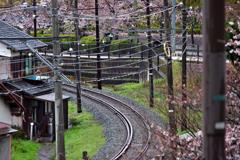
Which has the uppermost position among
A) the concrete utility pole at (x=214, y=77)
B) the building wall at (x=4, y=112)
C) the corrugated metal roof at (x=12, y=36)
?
the corrugated metal roof at (x=12, y=36)

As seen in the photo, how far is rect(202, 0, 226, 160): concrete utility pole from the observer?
2.75 meters

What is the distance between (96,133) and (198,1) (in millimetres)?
19052

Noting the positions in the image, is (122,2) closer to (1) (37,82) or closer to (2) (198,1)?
(2) (198,1)

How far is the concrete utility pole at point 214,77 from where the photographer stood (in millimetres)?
2748

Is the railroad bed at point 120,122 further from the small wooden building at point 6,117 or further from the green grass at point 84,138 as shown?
the small wooden building at point 6,117

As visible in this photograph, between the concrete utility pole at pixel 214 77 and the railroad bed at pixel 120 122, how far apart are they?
22.5 ft

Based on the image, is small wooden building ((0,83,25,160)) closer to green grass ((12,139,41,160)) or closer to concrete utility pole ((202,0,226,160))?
green grass ((12,139,41,160))

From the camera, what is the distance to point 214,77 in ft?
9.04

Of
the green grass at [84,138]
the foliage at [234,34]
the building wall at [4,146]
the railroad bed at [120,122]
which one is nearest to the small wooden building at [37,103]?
the green grass at [84,138]

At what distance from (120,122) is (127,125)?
0.85m

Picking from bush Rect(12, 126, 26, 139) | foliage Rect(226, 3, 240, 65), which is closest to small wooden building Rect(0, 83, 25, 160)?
bush Rect(12, 126, 26, 139)

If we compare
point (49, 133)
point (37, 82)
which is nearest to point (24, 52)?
point (37, 82)

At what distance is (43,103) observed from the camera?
19.0 metres

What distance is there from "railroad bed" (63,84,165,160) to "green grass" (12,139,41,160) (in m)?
3.36
